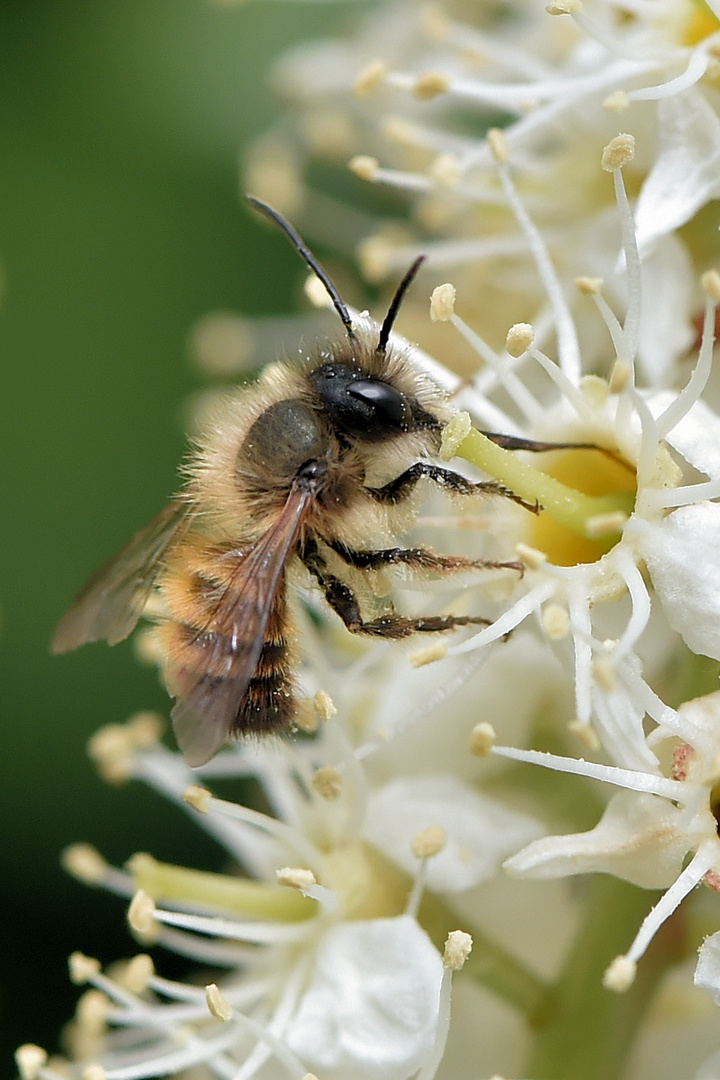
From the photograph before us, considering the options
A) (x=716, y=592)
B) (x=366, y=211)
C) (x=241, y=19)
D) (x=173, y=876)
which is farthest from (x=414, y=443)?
(x=241, y=19)

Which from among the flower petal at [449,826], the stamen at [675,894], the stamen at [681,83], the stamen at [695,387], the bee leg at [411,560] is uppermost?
the stamen at [681,83]

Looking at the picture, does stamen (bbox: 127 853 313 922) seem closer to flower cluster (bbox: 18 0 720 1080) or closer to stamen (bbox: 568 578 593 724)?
flower cluster (bbox: 18 0 720 1080)

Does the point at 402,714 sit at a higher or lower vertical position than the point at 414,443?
lower

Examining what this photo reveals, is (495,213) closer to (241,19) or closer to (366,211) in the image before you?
(366,211)

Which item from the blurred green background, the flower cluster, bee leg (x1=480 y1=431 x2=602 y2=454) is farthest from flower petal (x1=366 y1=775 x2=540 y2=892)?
the blurred green background

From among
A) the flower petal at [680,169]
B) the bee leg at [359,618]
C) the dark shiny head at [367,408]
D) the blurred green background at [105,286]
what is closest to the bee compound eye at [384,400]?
the dark shiny head at [367,408]

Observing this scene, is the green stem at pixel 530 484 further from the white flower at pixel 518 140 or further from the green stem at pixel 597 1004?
the green stem at pixel 597 1004

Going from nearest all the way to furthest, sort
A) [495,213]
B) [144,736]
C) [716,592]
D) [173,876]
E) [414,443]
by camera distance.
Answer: [716,592] < [414,443] < [173,876] < [144,736] < [495,213]
